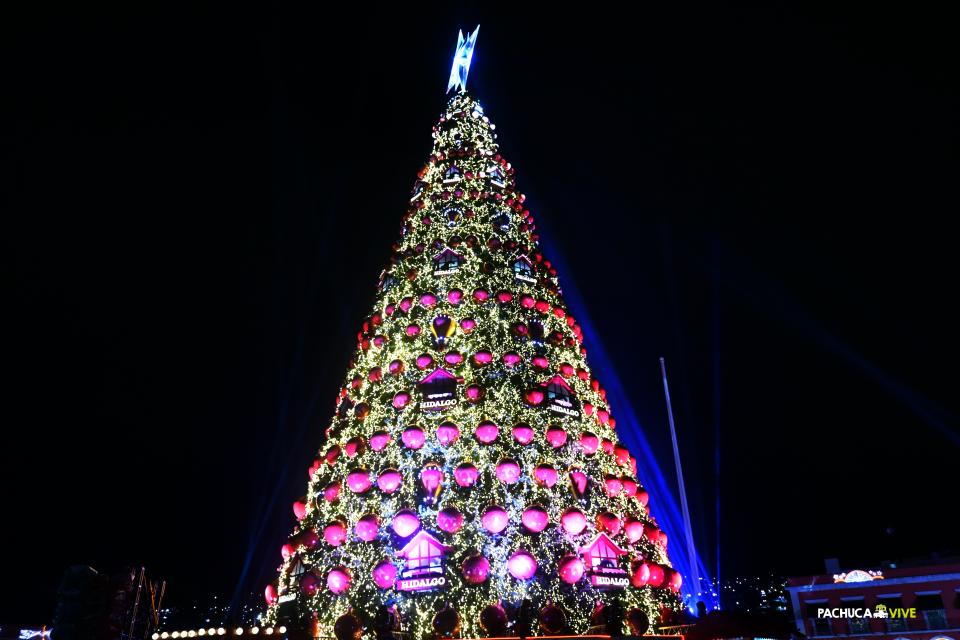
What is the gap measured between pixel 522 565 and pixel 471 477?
2121 mm

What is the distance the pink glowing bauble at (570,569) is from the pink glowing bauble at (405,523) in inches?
127

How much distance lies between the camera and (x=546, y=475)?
1317 centimetres

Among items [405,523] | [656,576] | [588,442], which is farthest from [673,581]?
[405,523]

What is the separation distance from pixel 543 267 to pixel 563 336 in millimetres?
2492

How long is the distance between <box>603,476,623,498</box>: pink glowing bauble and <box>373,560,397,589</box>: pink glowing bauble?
5236mm

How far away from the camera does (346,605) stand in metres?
13.2

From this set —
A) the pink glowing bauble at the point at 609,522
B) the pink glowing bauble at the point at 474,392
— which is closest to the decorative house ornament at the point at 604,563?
the pink glowing bauble at the point at 609,522

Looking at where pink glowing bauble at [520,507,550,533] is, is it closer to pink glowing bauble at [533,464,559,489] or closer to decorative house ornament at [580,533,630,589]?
pink glowing bauble at [533,464,559,489]

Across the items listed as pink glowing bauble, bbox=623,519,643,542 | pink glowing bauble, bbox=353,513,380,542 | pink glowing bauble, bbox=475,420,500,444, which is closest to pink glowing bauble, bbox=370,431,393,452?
pink glowing bauble, bbox=353,513,380,542

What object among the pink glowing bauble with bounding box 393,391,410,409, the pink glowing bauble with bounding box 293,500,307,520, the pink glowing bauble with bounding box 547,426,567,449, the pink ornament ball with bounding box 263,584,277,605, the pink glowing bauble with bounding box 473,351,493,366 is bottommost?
the pink ornament ball with bounding box 263,584,277,605

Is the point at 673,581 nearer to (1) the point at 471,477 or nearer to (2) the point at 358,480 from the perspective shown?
(1) the point at 471,477

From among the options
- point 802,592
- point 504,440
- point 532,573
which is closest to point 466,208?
point 504,440

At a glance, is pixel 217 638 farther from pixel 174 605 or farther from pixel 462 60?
pixel 174 605

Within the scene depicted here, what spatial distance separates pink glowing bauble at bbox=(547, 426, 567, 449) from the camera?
13.6m
